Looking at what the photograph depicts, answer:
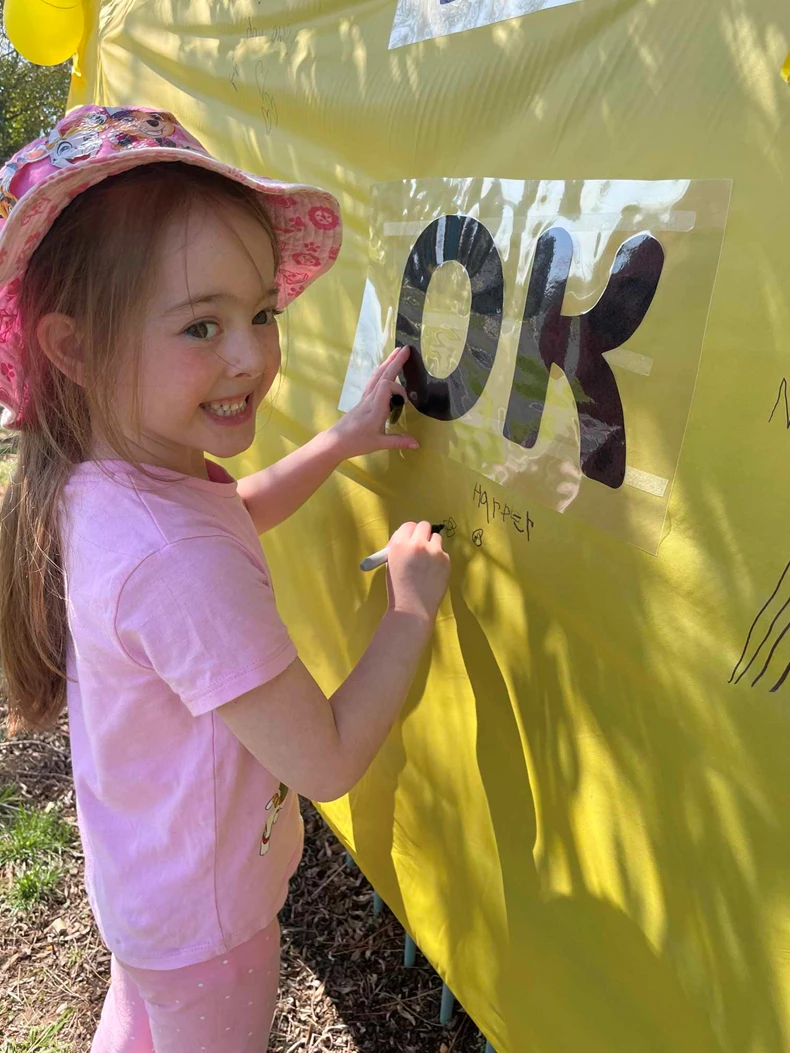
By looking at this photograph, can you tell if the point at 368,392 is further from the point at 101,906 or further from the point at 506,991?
the point at 506,991

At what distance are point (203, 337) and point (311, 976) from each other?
5.24ft

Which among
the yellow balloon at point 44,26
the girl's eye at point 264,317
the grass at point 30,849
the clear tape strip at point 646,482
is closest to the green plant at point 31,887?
the grass at point 30,849

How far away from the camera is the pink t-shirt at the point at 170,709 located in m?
0.93

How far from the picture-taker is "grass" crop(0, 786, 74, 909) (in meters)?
2.12

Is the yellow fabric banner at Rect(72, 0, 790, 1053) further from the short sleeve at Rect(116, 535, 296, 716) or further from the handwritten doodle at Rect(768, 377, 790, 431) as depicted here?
the short sleeve at Rect(116, 535, 296, 716)

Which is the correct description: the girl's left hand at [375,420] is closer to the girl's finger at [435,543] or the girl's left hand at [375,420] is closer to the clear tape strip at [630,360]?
the girl's finger at [435,543]

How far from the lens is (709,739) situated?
94 cm

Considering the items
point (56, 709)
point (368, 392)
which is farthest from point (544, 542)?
point (56, 709)

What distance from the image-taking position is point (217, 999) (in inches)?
47.3

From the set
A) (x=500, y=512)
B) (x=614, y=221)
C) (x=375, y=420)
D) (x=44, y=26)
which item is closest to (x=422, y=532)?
(x=500, y=512)

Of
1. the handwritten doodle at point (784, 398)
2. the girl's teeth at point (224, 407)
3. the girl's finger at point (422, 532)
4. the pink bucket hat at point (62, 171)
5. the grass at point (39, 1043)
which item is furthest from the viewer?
the grass at point (39, 1043)

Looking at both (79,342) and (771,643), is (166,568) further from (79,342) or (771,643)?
(771,643)

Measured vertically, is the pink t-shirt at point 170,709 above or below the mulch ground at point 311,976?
above

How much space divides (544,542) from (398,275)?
592mm
